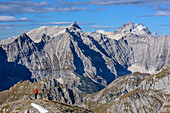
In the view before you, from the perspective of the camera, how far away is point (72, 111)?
12719cm

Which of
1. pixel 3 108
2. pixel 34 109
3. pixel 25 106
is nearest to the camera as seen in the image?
pixel 34 109

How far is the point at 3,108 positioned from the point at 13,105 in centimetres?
562

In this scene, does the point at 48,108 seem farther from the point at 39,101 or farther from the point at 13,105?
the point at 13,105

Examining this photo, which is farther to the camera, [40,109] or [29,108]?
[29,108]

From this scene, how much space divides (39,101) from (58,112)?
14327 millimetres

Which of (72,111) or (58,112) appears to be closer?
(58,112)

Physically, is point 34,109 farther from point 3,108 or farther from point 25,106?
point 3,108

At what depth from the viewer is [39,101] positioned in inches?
4973

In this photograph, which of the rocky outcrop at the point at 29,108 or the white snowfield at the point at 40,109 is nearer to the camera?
the white snowfield at the point at 40,109

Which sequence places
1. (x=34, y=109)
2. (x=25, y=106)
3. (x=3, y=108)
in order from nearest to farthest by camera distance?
(x=34, y=109) → (x=25, y=106) → (x=3, y=108)

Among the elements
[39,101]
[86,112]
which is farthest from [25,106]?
[86,112]

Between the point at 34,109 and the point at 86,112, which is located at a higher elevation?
the point at 34,109

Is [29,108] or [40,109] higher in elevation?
[40,109]

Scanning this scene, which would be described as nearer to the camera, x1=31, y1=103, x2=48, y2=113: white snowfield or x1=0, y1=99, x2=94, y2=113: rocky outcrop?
x1=31, y1=103, x2=48, y2=113: white snowfield
